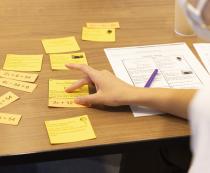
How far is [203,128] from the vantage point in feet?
2.39

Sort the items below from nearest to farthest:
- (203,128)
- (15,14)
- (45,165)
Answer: (203,128) < (15,14) < (45,165)

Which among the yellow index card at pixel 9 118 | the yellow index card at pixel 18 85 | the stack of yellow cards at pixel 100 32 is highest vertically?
the stack of yellow cards at pixel 100 32

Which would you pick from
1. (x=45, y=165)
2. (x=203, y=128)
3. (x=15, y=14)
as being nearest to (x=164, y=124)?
(x=203, y=128)

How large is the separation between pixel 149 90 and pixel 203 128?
9.5 inches

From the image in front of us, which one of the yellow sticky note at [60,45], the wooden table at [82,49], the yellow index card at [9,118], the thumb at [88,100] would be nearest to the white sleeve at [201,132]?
the wooden table at [82,49]

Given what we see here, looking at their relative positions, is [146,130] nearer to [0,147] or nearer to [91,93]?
[91,93]

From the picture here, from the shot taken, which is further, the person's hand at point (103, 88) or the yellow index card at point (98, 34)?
the yellow index card at point (98, 34)

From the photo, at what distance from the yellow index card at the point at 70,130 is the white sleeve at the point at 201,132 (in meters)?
0.22

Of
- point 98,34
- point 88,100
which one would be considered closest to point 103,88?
point 88,100

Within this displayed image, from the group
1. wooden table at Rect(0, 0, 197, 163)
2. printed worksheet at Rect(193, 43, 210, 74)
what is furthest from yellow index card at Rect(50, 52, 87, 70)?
printed worksheet at Rect(193, 43, 210, 74)

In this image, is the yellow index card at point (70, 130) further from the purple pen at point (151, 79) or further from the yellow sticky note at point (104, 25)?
the yellow sticky note at point (104, 25)

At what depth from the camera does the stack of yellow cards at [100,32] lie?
1192 millimetres

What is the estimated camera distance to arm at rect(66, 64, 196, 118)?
2.99 ft

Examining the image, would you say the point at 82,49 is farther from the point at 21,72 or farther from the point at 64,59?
the point at 21,72
